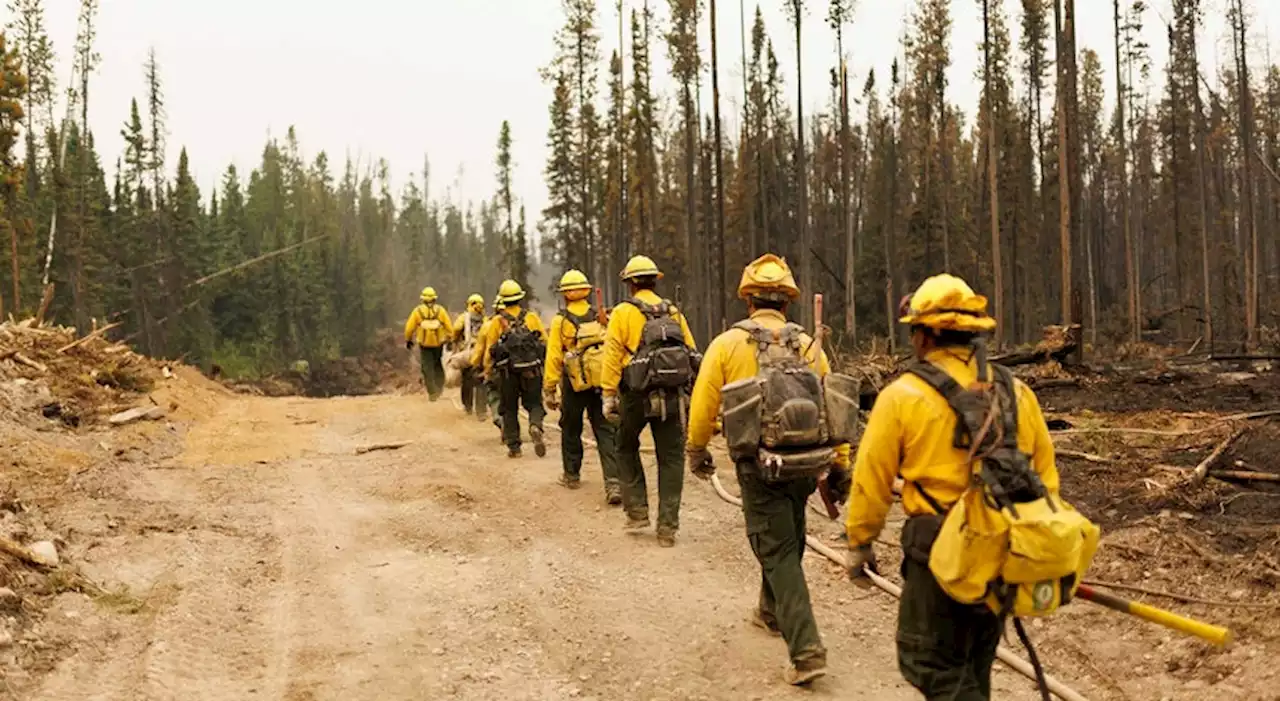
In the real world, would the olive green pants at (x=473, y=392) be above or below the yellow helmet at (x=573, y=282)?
below

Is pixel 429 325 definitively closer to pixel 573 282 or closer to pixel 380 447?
pixel 380 447

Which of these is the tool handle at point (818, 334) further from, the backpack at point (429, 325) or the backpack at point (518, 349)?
the backpack at point (429, 325)

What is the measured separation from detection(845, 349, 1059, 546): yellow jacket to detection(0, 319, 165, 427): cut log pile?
12.7 metres

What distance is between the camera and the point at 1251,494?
868 cm

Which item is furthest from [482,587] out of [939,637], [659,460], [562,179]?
[562,179]

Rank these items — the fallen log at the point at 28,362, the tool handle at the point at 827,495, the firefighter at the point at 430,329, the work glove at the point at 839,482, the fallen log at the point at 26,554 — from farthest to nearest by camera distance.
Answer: the firefighter at the point at 430,329, the fallen log at the point at 28,362, the fallen log at the point at 26,554, the work glove at the point at 839,482, the tool handle at the point at 827,495

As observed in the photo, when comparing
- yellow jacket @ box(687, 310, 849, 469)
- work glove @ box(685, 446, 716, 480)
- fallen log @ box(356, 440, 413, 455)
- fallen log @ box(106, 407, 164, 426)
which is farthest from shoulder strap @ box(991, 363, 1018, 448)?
fallen log @ box(106, 407, 164, 426)

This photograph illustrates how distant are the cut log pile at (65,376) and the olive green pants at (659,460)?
899cm

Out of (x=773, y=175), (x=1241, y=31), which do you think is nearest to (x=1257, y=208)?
(x=1241, y=31)

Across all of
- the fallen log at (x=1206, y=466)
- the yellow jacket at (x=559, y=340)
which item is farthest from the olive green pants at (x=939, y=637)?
the yellow jacket at (x=559, y=340)

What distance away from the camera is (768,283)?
19.0ft

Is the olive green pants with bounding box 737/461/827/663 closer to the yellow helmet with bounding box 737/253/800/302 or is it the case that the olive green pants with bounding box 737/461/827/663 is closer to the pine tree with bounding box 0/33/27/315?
the yellow helmet with bounding box 737/253/800/302

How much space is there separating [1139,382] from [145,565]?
1804 cm

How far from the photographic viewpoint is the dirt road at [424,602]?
211 inches
